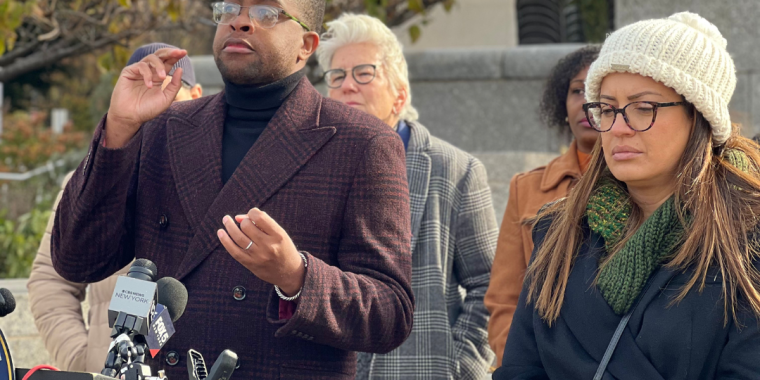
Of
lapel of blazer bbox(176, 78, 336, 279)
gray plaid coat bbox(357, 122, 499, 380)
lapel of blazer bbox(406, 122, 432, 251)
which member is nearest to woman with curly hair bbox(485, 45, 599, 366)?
gray plaid coat bbox(357, 122, 499, 380)

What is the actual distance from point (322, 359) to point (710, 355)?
3.41 feet

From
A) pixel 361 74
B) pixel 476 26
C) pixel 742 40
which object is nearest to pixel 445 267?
pixel 361 74

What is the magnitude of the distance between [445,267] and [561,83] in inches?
41.2

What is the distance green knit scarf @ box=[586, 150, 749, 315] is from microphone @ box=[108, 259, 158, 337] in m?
1.34

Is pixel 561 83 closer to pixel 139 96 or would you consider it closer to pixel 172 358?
pixel 139 96

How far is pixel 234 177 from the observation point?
262cm

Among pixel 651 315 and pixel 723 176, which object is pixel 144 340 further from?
pixel 723 176

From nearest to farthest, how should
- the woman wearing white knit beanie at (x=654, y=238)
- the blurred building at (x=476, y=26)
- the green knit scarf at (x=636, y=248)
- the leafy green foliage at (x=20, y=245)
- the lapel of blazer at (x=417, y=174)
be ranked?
the woman wearing white knit beanie at (x=654, y=238), the green knit scarf at (x=636, y=248), the lapel of blazer at (x=417, y=174), the leafy green foliage at (x=20, y=245), the blurred building at (x=476, y=26)

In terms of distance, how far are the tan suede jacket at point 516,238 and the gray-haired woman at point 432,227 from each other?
17 centimetres

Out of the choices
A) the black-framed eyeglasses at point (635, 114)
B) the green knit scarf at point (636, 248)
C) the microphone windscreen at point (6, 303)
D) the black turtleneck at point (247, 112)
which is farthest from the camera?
the black turtleneck at point (247, 112)

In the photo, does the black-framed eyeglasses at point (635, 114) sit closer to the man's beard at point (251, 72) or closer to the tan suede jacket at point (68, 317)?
the man's beard at point (251, 72)

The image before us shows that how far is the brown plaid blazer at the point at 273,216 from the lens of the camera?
2.52 m

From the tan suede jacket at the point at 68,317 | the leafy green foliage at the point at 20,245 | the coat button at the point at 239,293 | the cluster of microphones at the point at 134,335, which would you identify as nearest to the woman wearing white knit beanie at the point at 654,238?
the coat button at the point at 239,293

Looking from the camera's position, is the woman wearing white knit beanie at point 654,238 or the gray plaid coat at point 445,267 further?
the gray plaid coat at point 445,267
